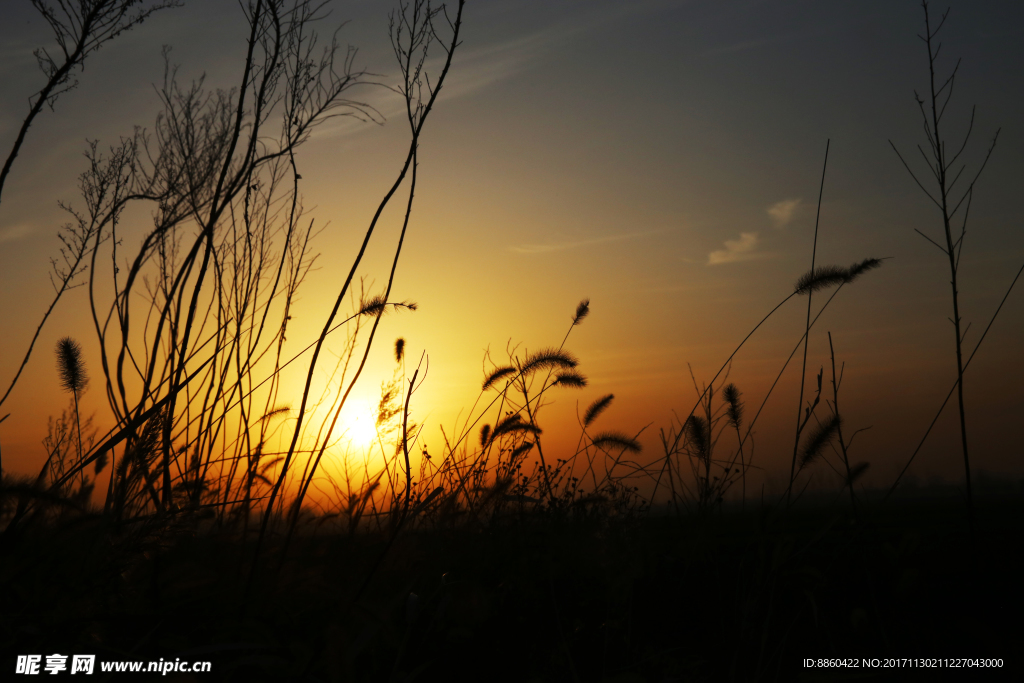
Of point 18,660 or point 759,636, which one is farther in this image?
point 759,636

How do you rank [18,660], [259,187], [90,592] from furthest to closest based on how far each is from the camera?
[259,187] < [90,592] < [18,660]

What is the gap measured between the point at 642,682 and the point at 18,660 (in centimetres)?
128

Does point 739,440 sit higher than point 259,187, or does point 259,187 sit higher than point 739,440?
point 259,187

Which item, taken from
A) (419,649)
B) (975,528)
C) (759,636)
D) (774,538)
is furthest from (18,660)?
(975,528)

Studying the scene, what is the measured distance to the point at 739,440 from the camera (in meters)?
2.29

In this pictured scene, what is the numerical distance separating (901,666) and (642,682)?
840 millimetres

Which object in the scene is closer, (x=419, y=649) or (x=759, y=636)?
(x=419, y=649)

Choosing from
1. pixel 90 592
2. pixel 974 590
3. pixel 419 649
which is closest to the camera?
pixel 90 592

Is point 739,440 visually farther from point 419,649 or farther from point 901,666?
point 419,649

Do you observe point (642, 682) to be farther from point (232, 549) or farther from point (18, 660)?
point (18, 660)

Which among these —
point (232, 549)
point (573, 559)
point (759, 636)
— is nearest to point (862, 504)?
point (759, 636)

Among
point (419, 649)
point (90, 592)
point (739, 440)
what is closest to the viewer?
point (90, 592)

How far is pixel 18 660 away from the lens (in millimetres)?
1143

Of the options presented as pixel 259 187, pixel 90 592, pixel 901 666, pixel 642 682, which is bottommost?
pixel 901 666
